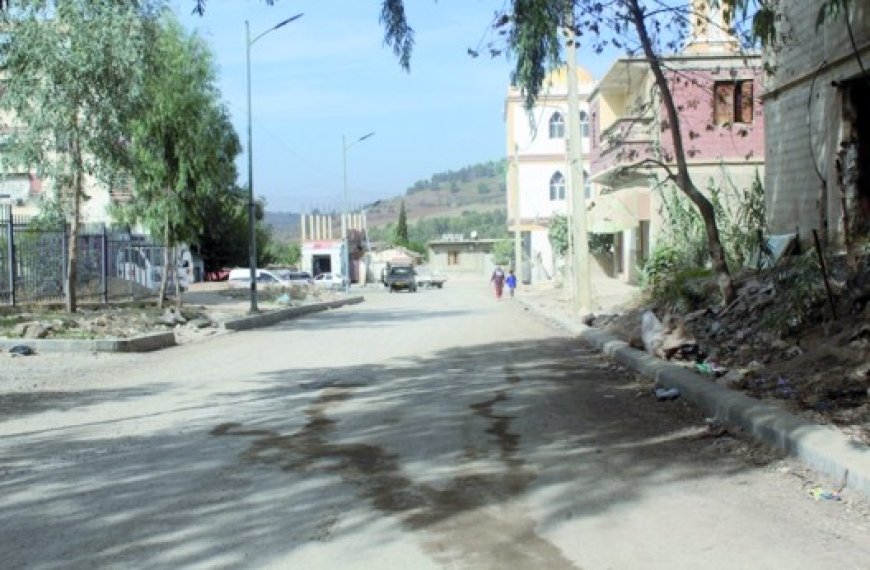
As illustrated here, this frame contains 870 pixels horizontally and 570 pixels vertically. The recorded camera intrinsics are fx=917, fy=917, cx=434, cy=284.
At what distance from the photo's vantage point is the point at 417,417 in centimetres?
885

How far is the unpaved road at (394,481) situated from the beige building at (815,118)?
5310 mm

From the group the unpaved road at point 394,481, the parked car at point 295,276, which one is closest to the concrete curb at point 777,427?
the unpaved road at point 394,481

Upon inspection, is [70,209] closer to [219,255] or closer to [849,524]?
[849,524]

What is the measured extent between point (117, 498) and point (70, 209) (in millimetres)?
17551

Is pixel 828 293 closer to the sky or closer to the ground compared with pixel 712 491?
closer to the sky

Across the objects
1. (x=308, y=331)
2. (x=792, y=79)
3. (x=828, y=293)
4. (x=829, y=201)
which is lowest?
(x=308, y=331)

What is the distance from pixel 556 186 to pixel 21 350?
179 feet

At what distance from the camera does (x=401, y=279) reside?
59781 mm

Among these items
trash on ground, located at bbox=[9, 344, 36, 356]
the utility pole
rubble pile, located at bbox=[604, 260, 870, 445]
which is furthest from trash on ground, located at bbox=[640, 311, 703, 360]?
trash on ground, located at bbox=[9, 344, 36, 356]

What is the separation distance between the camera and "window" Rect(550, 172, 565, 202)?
219 ft

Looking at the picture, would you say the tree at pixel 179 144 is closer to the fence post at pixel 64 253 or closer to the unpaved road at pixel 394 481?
the fence post at pixel 64 253

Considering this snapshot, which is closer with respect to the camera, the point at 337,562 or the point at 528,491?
the point at 337,562

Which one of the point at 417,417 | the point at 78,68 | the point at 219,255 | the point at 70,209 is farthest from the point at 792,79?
the point at 219,255

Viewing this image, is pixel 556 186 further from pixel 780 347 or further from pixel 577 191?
pixel 780 347
